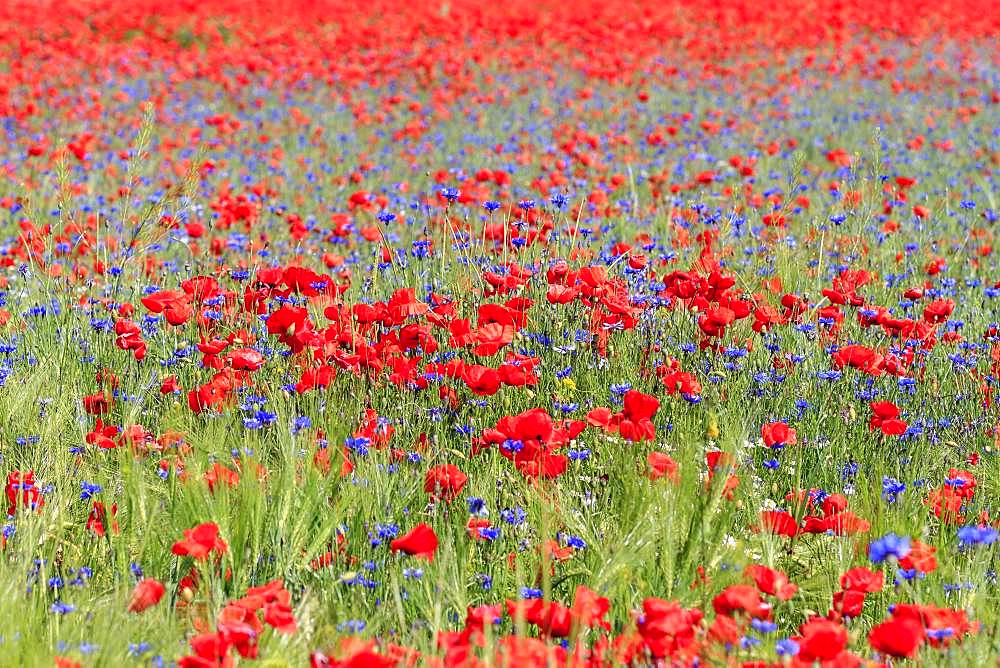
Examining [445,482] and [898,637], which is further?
[445,482]

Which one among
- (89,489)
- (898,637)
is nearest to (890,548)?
(898,637)

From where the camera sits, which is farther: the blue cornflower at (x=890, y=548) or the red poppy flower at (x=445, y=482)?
the red poppy flower at (x=445, y=482)

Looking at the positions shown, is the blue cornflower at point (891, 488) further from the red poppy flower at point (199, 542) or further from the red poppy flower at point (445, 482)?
the red poppy flower at point (199, 542)

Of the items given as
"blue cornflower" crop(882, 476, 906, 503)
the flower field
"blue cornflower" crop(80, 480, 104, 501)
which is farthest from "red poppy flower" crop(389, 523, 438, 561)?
"blue cornflower" crop(882, 476, 906, 503)

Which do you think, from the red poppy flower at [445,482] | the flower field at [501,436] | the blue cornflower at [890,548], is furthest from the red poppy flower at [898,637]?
the red poppy flower at [445,482]

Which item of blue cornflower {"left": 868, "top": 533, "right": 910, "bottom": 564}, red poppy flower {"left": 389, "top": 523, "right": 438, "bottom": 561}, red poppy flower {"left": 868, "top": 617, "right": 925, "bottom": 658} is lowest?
red poppy flower {"left": 389, "top": 523, "right": 438, "bottom": 561}

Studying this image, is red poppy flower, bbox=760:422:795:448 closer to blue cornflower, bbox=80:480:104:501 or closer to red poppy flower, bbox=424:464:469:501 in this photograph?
red poppy flower, bbox=424:464:469:501

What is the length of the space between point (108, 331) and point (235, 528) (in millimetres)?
1552

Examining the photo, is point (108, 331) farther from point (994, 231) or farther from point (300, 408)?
point (994, 231)

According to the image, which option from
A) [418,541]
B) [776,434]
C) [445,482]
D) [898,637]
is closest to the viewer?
[898,637]

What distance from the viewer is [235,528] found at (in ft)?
7.72

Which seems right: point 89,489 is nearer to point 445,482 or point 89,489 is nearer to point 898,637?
point 445,482

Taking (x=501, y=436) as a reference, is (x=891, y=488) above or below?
below

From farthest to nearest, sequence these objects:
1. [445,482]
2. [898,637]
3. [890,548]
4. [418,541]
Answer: [445,482], [418,541], [890,548], [898,637]
